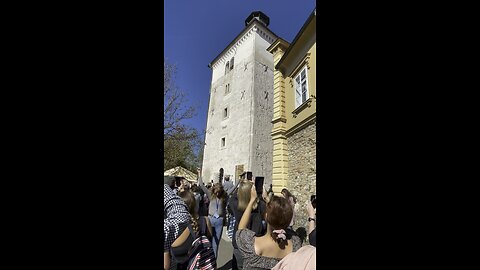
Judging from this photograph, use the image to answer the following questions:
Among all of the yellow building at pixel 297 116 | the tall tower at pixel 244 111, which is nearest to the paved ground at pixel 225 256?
the yellow building at pixel 297 116

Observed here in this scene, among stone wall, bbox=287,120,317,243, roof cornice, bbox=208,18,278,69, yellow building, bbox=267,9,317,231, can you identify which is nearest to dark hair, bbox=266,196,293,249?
yellow building, bbox=267,9,317,231

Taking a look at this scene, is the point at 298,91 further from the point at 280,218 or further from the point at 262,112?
the point at 262,112

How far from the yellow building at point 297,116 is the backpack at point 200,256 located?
16.8 ft

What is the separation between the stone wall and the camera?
7.43 meters

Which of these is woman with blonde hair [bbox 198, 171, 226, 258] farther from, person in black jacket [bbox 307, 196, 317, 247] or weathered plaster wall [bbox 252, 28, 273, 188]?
weathered plaster wall [bbox 252, 28, 273, 188]

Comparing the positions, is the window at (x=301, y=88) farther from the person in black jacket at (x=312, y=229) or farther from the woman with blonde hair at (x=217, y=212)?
the person in black jacket at (x=312, y=229)

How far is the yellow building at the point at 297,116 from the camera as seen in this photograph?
299 inches

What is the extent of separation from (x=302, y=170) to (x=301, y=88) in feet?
8.54
